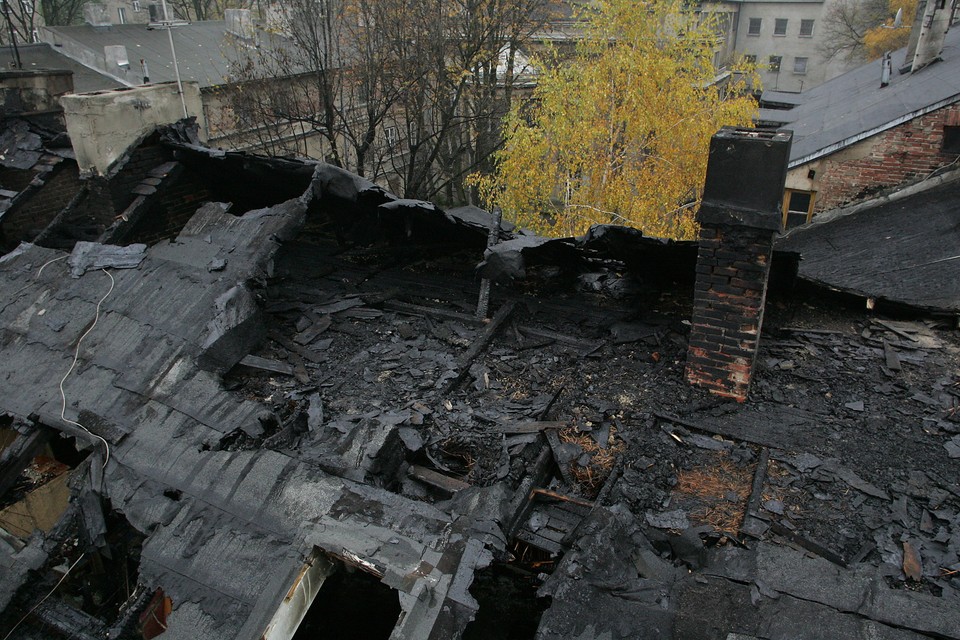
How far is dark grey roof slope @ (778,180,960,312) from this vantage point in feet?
26.0

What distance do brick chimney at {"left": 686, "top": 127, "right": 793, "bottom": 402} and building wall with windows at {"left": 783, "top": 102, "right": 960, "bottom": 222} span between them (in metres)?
8.87

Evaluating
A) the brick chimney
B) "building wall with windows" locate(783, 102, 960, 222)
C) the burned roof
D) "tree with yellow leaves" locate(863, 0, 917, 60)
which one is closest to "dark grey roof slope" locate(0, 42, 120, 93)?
the burned roof

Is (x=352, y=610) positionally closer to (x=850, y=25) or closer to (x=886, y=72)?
(x=886, y=72)

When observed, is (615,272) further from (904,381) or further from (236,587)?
(236,587)

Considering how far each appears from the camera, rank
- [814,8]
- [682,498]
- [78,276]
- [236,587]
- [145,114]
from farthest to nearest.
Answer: [814,8] → [145,114] → [78,276] → [682,498] → [236,587]

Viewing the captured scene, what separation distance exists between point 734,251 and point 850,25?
46.4 metres

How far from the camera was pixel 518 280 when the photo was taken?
7578 mm

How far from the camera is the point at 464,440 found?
5.38 metres

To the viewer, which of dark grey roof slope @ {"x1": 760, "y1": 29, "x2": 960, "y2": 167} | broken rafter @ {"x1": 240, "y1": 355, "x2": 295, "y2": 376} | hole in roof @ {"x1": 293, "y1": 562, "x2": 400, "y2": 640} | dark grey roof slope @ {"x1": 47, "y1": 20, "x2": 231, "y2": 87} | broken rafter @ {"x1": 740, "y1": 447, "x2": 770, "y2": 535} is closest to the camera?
broken rafter @ {"x1": 740, "y1": 447, "x2": 770, "y2": 535}

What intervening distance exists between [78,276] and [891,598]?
7672 mm

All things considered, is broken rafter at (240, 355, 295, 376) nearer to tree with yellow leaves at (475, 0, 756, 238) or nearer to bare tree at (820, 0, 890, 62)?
tree with yellow leaves at (475, 0, 756, 238)

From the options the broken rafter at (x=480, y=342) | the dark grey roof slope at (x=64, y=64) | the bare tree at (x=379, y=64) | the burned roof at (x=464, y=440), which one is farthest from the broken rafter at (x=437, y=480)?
the dark grey roof slope at (x=64, y=64)

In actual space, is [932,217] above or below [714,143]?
below

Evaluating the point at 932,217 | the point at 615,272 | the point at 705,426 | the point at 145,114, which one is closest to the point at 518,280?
the point at 615,272
